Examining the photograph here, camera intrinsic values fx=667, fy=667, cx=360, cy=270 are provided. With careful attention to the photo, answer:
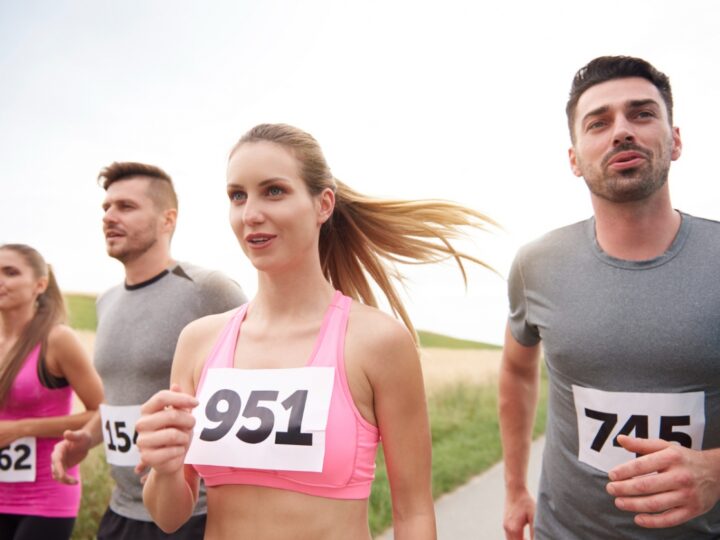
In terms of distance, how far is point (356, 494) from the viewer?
1.97 metres

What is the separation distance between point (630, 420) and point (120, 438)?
2324 mm

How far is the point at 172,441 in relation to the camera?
69.1 inches

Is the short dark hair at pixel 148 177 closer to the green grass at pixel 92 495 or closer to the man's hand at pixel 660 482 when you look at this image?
the man's hand at pixel 660 482

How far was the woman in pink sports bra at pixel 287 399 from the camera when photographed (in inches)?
76.1

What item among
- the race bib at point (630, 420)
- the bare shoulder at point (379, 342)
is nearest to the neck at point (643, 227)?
the race bib at point (630, 420)

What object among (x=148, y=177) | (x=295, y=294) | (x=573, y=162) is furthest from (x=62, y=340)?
(x=573, y=162)

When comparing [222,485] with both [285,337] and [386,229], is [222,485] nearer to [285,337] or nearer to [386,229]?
[285,337]

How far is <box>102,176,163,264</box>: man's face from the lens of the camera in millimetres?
3518

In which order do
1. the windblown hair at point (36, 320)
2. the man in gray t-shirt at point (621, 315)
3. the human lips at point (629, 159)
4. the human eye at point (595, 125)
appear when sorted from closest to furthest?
the man in gray t-shirt at point (621, 315) → the human lips at point (629, 159) → the human eye at point (595, 125) → the windblown hair at point (36, 320)

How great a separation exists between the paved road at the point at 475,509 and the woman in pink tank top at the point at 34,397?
2572 millimetres

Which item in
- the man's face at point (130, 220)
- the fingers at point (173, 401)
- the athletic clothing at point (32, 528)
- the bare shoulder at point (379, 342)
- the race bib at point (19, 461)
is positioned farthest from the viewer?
the race bib at point (19, 461)

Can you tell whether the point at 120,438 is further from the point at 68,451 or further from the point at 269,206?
the point at 269,206

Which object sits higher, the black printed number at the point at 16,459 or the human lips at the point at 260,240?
the human lips at the point at 260,240

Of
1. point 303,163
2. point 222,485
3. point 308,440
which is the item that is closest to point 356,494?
point 308,440
